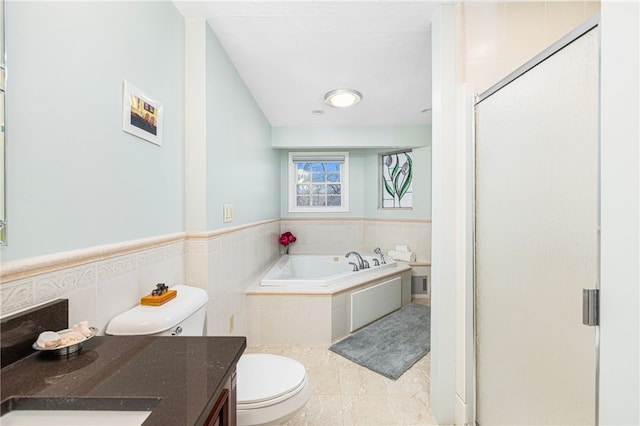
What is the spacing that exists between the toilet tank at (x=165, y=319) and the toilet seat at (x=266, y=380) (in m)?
0.31

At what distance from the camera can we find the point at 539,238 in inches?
39.6

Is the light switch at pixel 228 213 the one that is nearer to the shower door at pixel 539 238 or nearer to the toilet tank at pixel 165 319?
the toilet tank at pixel 165 319

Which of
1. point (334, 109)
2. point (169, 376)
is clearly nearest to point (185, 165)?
point (169, 376)

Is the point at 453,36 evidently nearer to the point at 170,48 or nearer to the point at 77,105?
the point at 170,48

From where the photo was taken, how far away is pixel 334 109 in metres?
2.97

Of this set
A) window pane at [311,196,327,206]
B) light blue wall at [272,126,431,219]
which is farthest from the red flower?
window pane at [311,196,327,206]

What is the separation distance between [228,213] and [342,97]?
1.50m

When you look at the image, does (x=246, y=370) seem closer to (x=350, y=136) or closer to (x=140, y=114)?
(x=140, y=114)

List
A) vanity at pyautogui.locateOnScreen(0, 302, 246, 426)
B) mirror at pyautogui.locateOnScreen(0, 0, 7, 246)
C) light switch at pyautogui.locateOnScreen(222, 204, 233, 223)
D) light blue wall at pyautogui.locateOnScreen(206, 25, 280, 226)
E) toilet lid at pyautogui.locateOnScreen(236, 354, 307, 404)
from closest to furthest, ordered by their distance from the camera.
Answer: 1. vanity at pyautogui.locateOnScreen(0, 302, 246, 426)
2. mirror at pyautogui.locateOnScreen(0, 0, 7, 246)
3. toilet lid at pyautogui.locateOnScreen(236, 354, 307, 404)
4. light blue wall at pyautogui.locateOnScreen(206, 25, 280, 226)
5. light switch at pyautogui.locateOnScreen(222, 204, 233, 223)

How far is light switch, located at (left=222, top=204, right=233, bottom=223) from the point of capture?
1862 millimetres

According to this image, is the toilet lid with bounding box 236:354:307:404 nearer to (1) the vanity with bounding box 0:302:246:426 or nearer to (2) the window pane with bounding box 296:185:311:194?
(1) the vanity with bounding box 0:302:246:426

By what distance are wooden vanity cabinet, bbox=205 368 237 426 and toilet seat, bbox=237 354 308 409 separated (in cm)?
30

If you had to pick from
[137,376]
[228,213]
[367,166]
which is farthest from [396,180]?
[137,376]

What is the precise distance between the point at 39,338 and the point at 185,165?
1.04 meters
